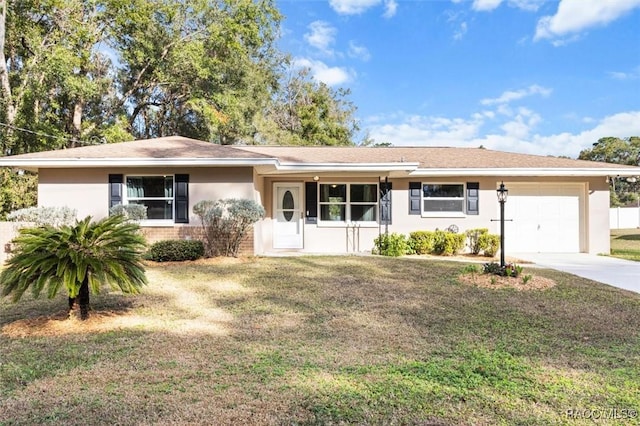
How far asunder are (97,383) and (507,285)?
19.8 feet

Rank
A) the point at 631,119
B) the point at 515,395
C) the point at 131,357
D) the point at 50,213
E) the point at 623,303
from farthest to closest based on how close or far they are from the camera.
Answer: the point at 631,119
the point at 50,213
the point at 623,303
the point at 131,357
the point at 515,395

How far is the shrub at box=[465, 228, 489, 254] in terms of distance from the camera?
11230 mm

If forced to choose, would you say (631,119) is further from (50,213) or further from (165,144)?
(50,213)

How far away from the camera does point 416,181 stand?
467 inches

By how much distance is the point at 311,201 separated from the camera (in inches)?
471

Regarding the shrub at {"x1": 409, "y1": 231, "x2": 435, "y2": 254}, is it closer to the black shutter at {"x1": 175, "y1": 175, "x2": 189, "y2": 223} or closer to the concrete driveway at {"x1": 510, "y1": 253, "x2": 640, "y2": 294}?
the concrete driveway at {"x1": 510, "y1": 253, "x2": 640, "y2": 294}

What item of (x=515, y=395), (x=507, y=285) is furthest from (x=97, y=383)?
(x=507, y=285)

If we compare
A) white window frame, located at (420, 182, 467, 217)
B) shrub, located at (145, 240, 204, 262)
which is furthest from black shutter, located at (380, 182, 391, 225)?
shrub, located at (145, 240, 204, 262)

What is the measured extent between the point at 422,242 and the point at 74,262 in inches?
358

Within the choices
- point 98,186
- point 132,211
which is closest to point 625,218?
point 132,211

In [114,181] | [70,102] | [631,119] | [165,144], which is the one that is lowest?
[114,181]

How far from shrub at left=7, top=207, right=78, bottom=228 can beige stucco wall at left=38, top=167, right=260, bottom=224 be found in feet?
2.09

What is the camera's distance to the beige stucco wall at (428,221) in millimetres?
11656

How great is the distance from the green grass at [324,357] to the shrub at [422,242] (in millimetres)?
4840
